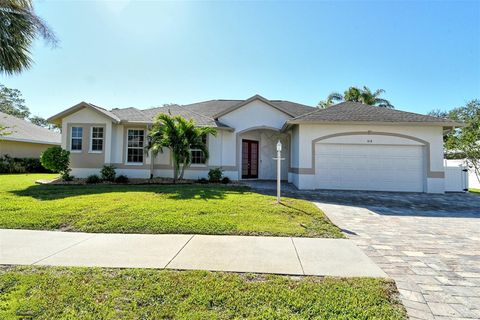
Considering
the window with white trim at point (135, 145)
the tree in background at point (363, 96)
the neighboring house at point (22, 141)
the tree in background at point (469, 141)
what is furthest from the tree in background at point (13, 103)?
the tree in background at point (469, 141)

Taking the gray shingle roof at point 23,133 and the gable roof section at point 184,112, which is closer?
the gable roof section at point 184,112

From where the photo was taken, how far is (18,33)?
1117 cm

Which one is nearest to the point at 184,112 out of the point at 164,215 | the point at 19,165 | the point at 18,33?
the point at 18,33

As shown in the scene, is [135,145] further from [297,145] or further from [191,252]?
[191,252]

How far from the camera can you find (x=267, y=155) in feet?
55.4

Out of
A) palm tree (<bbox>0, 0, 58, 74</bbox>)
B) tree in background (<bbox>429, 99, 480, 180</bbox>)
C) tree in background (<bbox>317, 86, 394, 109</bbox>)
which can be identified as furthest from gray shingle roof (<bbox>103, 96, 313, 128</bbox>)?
tree in background (<bbox>429, 99, 480, 180</bbox>)

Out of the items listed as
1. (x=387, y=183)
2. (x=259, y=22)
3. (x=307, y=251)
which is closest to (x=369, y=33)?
(x=259, y=22)

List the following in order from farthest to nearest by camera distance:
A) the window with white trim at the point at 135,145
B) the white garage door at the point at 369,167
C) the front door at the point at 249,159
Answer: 1. the front door at the point at 249,159
2. the window with white trim at the point at 135,145
3. the white garage door at the point at 369,167

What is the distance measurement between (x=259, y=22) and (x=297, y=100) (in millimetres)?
10731

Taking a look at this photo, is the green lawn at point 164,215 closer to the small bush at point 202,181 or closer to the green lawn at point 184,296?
the green lawn at point 184,296

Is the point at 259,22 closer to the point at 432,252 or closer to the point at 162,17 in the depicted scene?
the point at 162,17

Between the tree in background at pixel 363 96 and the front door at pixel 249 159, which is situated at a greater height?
the tree in background at pixel 363 96

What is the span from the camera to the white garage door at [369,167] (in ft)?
40.6

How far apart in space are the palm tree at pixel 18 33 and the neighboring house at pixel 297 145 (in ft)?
9.34
